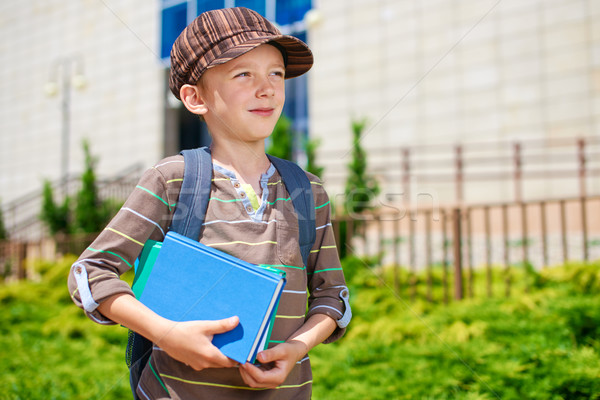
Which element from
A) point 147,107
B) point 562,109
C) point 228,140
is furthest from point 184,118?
point 228,140

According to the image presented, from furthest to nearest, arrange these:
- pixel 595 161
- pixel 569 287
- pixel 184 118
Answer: pixel 184 118
pixel 595 161
pixel 569 287

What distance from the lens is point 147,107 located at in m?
18.3

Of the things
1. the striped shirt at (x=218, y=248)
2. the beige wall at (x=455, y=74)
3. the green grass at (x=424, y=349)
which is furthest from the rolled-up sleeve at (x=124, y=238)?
A: the beige wall at (x=455, y=74)

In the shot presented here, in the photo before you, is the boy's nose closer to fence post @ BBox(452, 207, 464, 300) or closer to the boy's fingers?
the boy's fingers

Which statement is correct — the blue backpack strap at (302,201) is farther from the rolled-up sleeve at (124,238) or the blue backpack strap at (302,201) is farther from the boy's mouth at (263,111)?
the rolled-up sleeve at (124,238)

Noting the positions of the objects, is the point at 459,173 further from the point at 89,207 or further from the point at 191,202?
the point at 191,202

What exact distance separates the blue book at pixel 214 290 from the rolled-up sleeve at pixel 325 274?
31cm

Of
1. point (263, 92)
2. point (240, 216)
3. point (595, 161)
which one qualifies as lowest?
point (240, 216)

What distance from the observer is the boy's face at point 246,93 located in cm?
130

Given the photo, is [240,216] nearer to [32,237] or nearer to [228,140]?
[228,140]

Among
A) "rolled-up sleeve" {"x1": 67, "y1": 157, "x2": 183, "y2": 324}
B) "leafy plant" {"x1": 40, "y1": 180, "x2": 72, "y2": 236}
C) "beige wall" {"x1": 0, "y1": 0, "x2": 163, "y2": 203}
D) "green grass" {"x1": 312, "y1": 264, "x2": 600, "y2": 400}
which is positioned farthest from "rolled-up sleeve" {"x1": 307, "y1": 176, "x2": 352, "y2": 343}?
"beige wall" {"x1": 0, "y1": 0, "x2": 163, "y2": 203}

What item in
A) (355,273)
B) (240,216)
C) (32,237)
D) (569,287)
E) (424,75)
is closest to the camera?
(240,216)

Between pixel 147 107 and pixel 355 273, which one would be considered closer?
pixel 355 273

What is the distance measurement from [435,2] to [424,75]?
210cm
